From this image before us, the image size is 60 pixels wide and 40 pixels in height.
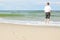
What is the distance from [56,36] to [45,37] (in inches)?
20.3

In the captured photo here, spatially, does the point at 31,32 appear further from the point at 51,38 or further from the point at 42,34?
the point at 51,38

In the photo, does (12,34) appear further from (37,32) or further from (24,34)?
(37,32)

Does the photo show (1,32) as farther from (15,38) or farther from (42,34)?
(42,34)

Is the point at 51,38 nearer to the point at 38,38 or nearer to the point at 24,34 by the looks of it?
the point at 38,38

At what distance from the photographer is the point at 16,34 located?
9859 millimetres

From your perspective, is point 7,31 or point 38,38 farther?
point 7,31

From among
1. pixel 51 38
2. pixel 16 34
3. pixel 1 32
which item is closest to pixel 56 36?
pixel 51 38

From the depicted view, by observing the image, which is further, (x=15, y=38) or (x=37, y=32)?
(x=37, y=32)

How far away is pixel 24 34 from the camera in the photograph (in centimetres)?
988

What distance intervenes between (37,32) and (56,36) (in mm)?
1095

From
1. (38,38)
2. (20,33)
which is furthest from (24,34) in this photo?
(38,38)

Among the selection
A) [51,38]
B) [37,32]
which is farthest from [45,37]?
[37,32]

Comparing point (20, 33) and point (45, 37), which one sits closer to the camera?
point (45, 37)

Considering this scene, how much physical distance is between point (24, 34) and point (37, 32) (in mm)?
740
